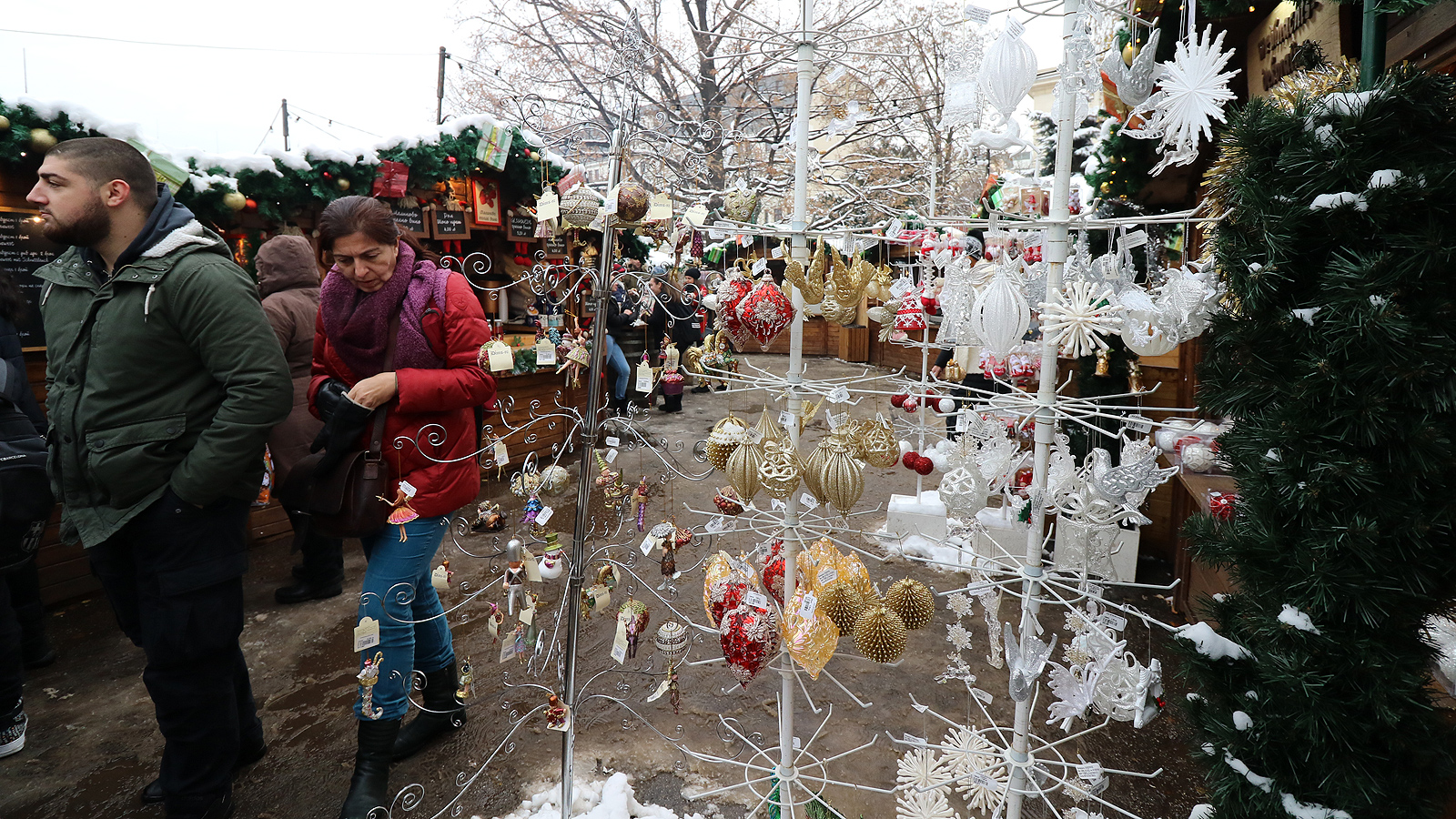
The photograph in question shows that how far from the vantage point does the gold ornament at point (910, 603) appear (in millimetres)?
1827

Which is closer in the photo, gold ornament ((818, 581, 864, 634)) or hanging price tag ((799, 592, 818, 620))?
hanging price tag ((799, 592, 818, 620))

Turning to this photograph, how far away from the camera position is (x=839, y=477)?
1.69 m

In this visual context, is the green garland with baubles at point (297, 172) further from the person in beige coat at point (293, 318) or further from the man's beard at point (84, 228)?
the man's beard at point (84, 228)

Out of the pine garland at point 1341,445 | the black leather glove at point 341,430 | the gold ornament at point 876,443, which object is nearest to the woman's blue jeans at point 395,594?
the black leather glove at point 341,430

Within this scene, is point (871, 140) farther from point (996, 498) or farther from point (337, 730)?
point (337, 730)

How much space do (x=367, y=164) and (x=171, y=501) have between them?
3.26 meters

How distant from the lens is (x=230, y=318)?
6.10 feet

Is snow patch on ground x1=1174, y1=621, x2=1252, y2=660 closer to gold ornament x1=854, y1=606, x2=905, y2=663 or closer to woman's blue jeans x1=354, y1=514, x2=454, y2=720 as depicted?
gold ornament x1=854, y1=606, x2=905, y2=663

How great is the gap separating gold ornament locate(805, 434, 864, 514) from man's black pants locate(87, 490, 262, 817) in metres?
1.65

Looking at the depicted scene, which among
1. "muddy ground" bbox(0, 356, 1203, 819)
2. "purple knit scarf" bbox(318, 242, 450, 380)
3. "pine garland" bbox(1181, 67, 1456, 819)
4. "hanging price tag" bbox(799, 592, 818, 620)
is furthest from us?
"muddy ground" bbox(0, 356, 1203, 819)

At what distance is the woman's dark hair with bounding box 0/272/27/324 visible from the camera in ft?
8.64

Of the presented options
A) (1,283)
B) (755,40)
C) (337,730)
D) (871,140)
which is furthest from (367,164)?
(871,140)

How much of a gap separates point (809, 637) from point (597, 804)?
1.03 m

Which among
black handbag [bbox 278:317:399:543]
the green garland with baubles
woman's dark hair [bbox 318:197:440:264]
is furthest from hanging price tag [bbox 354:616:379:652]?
the green garland with baubles
